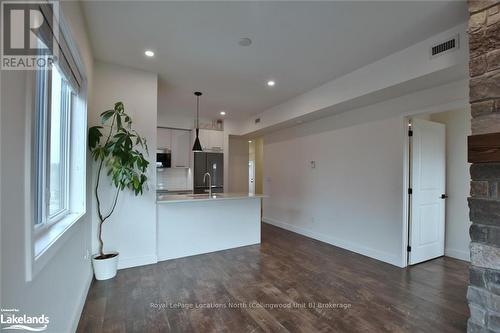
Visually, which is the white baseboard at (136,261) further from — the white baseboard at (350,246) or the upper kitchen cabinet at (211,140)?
the upper kitchen cabinet at (211,140)

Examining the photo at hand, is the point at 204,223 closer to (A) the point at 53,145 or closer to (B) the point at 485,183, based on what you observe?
(A) the point at 53,145

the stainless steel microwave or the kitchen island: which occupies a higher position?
the stainless steel microwave

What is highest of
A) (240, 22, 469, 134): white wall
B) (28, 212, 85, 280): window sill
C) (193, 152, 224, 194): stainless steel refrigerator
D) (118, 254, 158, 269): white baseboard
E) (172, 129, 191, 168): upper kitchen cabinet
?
(240, 22, 469, 134): white wall

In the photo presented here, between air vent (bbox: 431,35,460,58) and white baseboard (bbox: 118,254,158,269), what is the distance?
14.5 ft

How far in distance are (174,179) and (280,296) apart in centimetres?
463

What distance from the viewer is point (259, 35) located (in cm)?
271

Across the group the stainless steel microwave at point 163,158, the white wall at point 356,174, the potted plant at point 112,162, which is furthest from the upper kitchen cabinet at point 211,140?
the potted plant at point 112,162

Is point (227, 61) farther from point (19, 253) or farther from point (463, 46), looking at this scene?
point (19, 253)

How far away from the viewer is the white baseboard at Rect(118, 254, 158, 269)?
3414 mm

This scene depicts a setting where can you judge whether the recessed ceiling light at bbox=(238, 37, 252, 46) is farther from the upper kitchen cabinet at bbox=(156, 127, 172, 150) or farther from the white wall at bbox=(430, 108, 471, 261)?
the upper kitchen cabinet at bbox=(156, 127, 172, 150)

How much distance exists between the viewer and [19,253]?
42.4 inches

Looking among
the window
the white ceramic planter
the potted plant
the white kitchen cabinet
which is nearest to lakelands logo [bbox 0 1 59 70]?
the window

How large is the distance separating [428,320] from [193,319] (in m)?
2.17

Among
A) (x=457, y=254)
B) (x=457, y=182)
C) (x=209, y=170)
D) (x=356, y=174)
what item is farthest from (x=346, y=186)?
(x=209, y=170)
